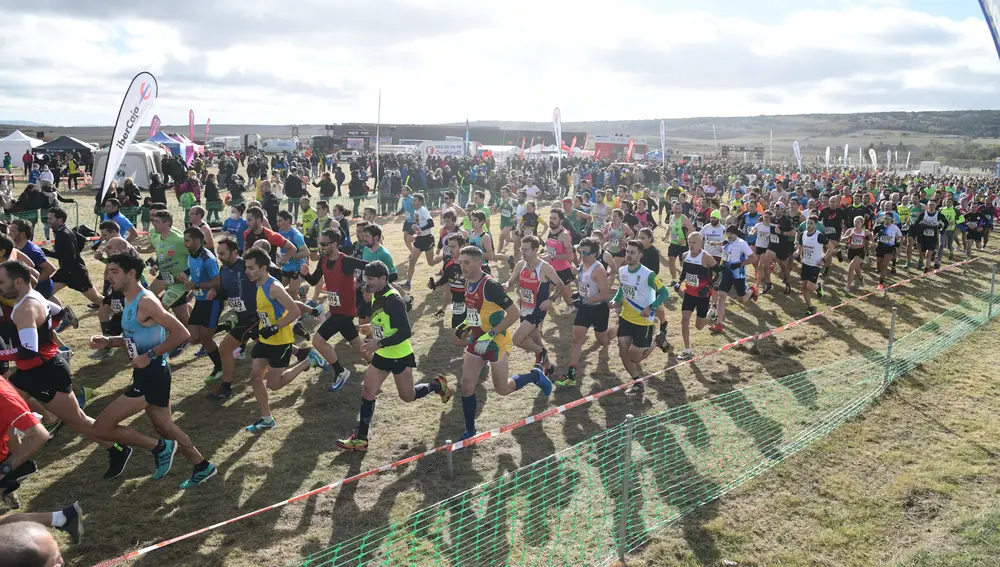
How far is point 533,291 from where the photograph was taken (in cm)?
795

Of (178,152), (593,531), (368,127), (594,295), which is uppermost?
(368,127)

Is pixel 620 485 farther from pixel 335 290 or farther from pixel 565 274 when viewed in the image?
pixel 565 274

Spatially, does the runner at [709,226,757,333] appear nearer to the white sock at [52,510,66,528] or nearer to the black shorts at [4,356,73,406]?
the black shorts at [4,356,73,406]

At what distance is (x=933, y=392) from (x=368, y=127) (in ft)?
266

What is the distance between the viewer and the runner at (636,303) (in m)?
7.83

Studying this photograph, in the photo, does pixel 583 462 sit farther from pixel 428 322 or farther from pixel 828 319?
pixel 828 319

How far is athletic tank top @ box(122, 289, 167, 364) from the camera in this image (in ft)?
17.4

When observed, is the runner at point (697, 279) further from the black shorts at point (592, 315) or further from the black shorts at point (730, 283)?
the black shorts at point (592, 315)

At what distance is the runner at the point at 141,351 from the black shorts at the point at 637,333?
4.98m

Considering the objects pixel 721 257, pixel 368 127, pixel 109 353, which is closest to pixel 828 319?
pixel 721 257

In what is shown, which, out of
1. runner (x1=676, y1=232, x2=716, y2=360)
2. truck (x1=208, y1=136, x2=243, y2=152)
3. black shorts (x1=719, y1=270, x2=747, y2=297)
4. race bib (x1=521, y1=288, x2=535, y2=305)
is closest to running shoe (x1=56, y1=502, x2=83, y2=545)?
race bib (x1=521, y1=288, x2=535, y2=305)

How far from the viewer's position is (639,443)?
6.91 m

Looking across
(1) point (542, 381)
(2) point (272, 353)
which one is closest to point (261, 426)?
(2) point (272, 353)

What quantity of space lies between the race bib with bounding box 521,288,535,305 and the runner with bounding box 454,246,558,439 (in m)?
1.25
